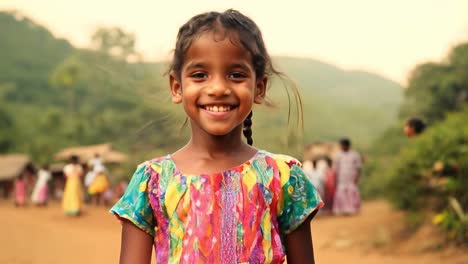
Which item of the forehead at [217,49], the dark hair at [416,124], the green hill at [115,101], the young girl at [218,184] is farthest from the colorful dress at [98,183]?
the forehead at [217,49]

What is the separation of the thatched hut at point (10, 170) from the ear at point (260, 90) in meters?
21.3

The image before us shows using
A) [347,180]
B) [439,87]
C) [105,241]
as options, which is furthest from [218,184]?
[439,87]

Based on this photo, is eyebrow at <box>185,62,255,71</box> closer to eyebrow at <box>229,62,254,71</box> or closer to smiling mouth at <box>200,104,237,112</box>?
eyebrow at <box>229,62,254,71</box>

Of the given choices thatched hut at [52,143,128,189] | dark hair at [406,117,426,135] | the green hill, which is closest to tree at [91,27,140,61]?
the green hill

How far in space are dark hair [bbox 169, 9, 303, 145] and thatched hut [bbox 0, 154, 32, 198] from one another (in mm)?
21359

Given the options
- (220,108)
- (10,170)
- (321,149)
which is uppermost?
(321,149)

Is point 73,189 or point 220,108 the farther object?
point 73,189

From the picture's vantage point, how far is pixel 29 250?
11805 millimetres

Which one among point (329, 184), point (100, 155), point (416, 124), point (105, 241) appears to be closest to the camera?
point (416, 124)

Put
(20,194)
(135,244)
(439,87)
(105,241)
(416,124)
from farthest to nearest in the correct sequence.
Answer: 1. (439,87)
2. (20,194)
3. (105,241)
4. (416,124)
5. (135,244)

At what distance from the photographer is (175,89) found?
2.62m

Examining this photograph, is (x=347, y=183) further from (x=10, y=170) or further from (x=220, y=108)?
(x=220, y=108)

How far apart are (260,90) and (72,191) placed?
1464cm

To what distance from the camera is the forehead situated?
2.42 meters
